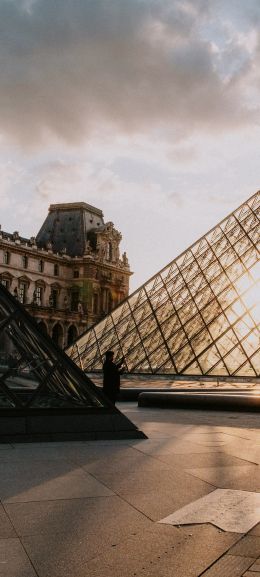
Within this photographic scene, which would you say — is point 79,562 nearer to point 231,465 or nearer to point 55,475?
point 55,475

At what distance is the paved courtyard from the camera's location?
3.46 m

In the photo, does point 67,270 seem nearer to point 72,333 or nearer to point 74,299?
point 74,299

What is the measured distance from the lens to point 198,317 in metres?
23.8

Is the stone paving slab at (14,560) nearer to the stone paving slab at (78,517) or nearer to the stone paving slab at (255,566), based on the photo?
the stone paving slab at (78,517)

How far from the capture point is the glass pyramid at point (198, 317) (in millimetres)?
21797

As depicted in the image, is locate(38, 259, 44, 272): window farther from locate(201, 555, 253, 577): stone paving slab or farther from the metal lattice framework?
locate(201, 555, 253, 577): stone paving slab

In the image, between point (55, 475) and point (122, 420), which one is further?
point (122, 420)

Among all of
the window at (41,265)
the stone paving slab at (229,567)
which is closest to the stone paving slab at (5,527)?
the stone paving slab at (229,567)

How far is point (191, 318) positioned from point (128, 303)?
5.16m

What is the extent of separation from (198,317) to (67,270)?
184 ft

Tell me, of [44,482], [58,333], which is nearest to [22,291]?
[58,333]

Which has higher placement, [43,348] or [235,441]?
[43,348]

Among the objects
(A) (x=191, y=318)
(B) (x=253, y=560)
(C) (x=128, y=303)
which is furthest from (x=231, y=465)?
(C) (x=128, y=303)

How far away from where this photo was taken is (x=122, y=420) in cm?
846
